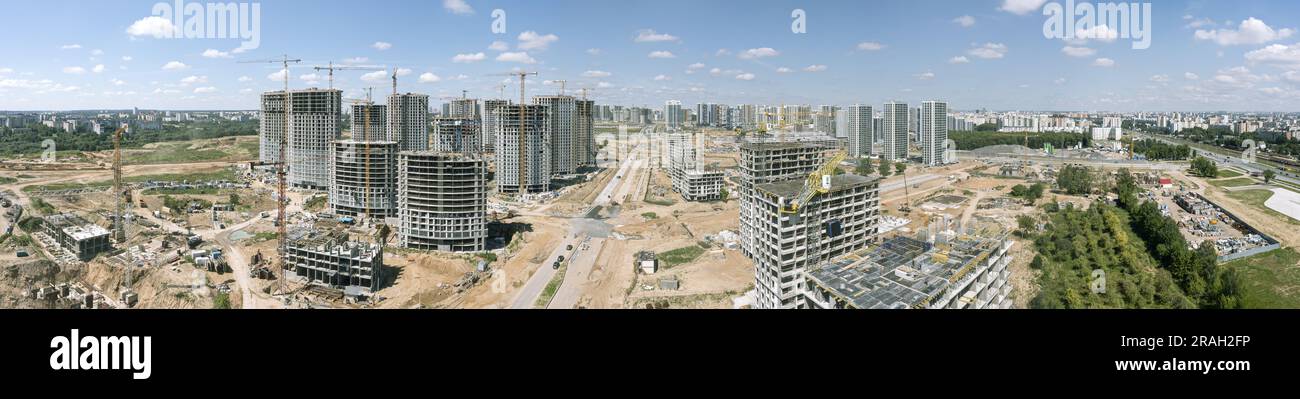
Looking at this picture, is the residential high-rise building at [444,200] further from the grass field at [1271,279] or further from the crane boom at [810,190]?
the grass field at [1271,279]

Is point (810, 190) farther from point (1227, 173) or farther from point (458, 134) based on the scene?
point (1227, 173)

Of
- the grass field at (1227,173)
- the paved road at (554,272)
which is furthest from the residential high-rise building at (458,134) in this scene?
the grass field at (1227,173)

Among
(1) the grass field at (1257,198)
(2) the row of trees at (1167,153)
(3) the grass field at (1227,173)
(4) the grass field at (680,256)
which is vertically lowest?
(4) the grass field at (680,256)

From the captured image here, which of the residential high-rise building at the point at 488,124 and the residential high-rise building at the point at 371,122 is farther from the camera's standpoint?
the residential high-rise building at the point at 488,124

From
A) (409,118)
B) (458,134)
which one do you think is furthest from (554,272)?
(409,118)
